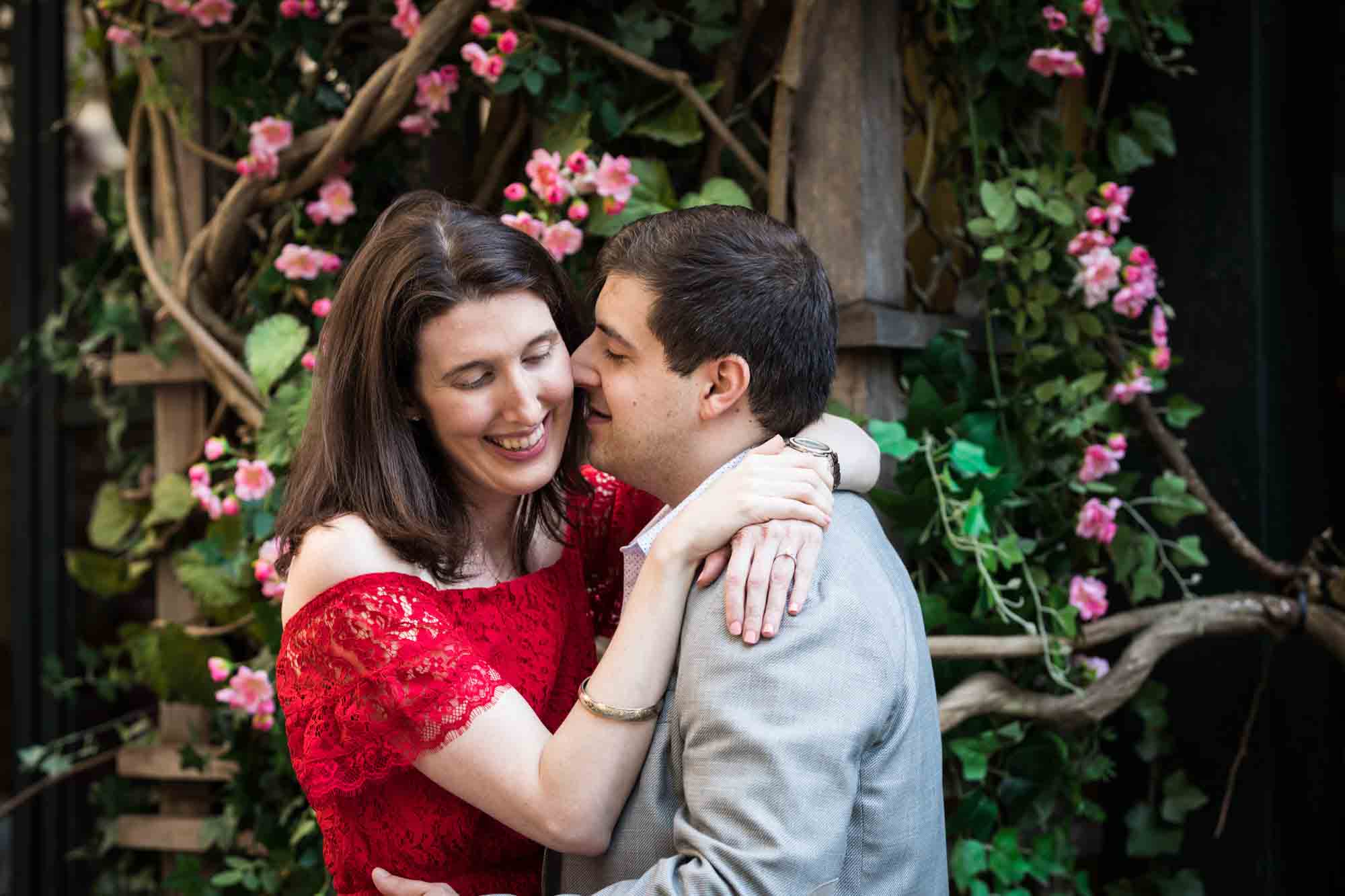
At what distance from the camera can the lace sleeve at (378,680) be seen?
60.2 inches

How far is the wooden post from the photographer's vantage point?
7.26ft

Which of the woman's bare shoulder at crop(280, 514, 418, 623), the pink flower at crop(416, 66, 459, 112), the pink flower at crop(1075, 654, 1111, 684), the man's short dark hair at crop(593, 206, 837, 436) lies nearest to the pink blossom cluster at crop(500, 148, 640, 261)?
the pink flower at crop(416, 66, 459, 112)

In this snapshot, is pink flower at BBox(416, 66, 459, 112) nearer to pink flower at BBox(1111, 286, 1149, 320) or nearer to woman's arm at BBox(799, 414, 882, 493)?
woman's arm at BBox(799, 414, 882, 493)

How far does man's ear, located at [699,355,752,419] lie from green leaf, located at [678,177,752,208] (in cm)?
65

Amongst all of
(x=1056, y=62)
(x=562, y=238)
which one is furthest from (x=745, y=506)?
(x=1056, y=62)

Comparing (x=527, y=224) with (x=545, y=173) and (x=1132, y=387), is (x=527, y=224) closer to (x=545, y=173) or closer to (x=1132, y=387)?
(x=545, y=173)

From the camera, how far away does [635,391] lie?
1671 mm

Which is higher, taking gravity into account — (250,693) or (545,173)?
(545,173)

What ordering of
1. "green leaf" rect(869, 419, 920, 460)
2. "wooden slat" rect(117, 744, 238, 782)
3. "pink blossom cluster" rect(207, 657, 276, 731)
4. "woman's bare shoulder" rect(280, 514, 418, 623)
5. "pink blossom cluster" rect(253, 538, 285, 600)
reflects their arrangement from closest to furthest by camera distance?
1. "woman's bare shoulder" rect(280, 514, 418, 623)
2. "green leaf" rect(869, 419, 920, 460)
3. "pink blossom cluster" rect(253, 538, 285, 600)
4. "pink blossom cluster" rect(207, 657, 276, 731)
5. "wooden slat" rect(117, 744, 238, 782)

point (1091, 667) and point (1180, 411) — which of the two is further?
point (1180, 411)

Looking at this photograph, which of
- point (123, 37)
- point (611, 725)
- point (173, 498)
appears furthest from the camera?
point (173, 498)

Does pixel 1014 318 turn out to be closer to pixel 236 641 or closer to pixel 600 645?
pixel 600 645

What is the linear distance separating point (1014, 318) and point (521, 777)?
4.25ft

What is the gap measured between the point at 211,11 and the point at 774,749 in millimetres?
1974
